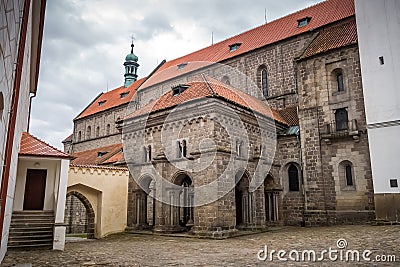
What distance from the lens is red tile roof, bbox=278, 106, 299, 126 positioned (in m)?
19.3

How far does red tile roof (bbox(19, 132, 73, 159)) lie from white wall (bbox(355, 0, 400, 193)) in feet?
43.7

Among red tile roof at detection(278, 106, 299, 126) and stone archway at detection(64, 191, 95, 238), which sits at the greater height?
red tile roof at detection(278, 106, 299, 126)

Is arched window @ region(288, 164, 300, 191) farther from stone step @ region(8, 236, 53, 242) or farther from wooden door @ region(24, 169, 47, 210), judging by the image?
wooden door @ region(24, 169, 47, 210)

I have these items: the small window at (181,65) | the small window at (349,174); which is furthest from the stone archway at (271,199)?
the small window at (181,65)

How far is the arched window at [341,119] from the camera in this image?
1727cm

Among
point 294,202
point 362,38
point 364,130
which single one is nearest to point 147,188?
point 294,202

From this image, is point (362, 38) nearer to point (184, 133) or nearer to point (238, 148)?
point (238, 148)

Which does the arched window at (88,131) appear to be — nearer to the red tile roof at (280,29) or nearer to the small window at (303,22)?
the red tile roof at (280,29)

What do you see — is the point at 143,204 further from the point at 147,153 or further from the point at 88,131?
the point at 88,131

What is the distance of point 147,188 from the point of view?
17.0 m

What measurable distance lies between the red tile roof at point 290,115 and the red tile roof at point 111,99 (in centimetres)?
1587

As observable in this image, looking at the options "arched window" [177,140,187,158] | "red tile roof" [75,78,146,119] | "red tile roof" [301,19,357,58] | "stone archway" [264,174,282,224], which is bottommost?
"stone archway" [264,174,282,224]

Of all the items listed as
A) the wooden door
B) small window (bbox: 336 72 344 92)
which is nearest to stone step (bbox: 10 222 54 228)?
the wooden door

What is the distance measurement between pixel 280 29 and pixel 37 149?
17.8 meters
